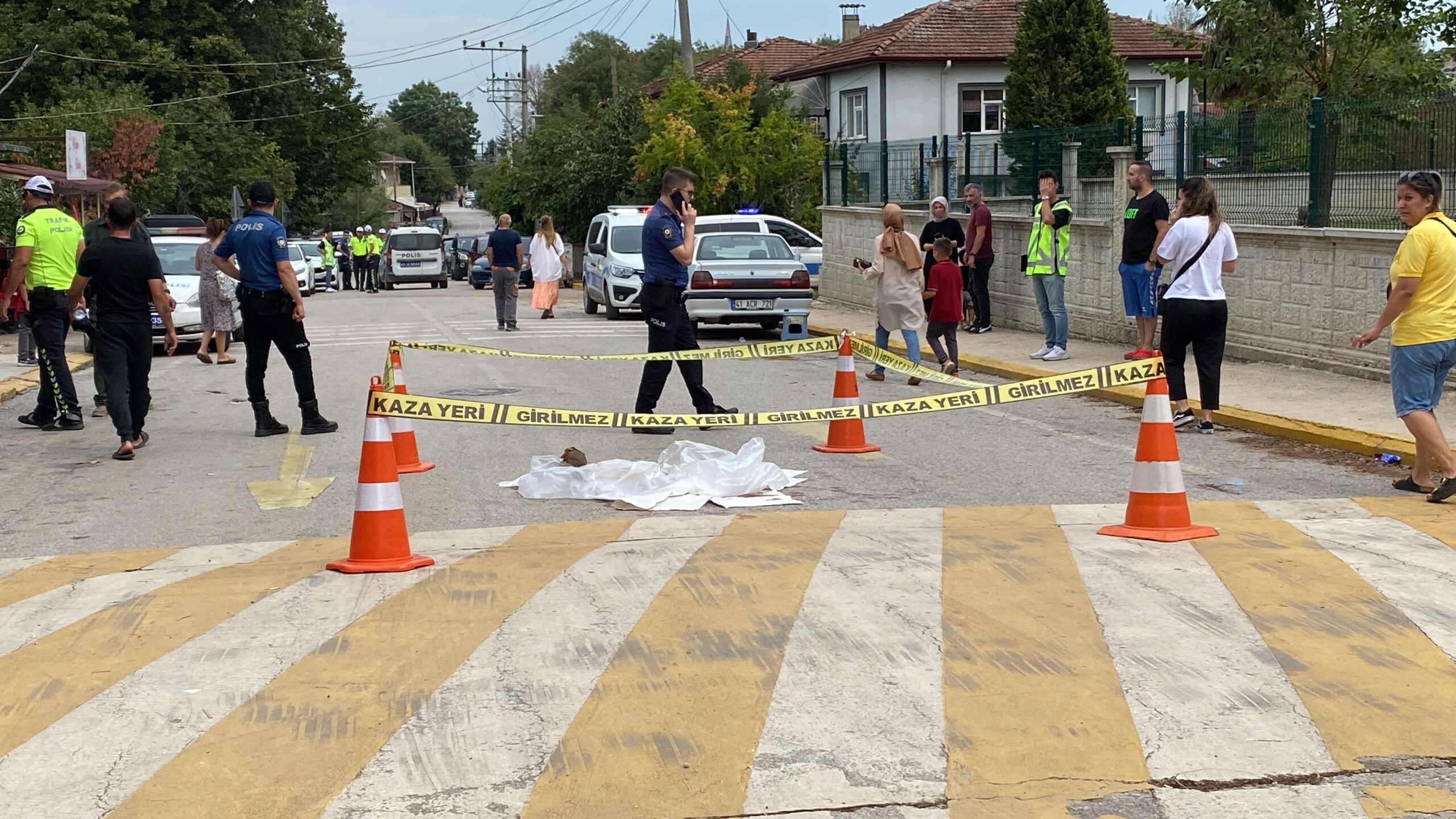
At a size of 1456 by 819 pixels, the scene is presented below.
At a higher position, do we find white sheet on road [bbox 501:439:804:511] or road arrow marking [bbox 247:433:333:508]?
white sheet on road [bbox 501:439:804:511]

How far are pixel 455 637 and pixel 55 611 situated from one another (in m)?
1.85

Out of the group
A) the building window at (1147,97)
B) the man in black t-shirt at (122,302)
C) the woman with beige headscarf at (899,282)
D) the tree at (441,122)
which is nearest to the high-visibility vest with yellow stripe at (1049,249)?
the woman with beige headscarf at (899,282)

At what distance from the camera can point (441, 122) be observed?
7446 inches

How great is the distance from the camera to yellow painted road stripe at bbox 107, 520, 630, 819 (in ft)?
13.5

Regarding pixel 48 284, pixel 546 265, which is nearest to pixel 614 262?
pixel 546 265

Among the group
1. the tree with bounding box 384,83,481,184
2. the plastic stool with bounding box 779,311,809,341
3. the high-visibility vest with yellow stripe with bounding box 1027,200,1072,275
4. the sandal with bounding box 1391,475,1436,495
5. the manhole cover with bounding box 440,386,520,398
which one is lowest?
the sandal with bounding box 1391,475,1436,495

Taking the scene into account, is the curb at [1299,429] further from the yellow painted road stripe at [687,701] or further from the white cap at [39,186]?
the white cap at [39,186]

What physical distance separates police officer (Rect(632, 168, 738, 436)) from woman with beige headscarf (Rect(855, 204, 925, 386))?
3642mm

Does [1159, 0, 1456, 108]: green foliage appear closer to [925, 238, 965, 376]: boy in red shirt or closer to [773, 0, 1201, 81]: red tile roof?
[925, 238, 965, 376]: boy in red shirt

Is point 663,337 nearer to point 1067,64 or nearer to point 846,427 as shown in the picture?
point 846,427

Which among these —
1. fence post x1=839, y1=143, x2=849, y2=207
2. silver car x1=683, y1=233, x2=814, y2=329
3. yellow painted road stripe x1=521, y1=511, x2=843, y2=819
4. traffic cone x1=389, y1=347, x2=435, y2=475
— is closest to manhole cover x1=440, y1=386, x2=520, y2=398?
traffic cone x1=389, y1=347, x2=435, y2=475

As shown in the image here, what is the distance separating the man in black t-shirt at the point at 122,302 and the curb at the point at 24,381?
298cm

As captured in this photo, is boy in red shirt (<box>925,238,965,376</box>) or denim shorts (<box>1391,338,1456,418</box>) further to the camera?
boy in red shirt (<box>925,238,965,376</box>)

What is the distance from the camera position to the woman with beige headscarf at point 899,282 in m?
13.9
